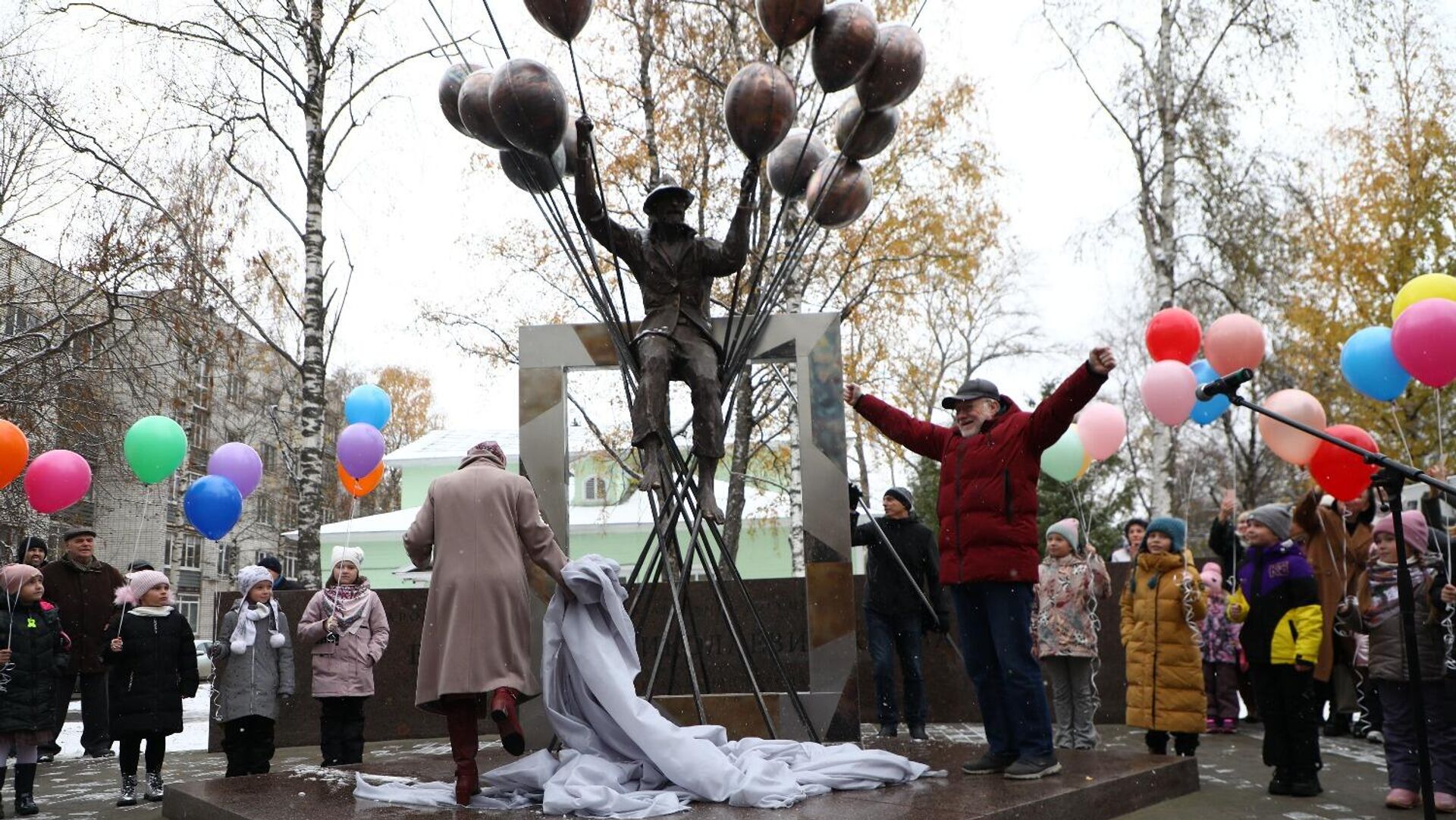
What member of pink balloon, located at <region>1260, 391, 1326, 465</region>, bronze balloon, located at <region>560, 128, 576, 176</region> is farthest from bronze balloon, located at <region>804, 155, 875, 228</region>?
pink balloon, located at <region>1260, 391, 1326, 465</region>

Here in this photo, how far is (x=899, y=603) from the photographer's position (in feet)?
26.6

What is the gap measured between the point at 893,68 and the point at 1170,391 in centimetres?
457

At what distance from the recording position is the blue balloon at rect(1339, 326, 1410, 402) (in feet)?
26.3

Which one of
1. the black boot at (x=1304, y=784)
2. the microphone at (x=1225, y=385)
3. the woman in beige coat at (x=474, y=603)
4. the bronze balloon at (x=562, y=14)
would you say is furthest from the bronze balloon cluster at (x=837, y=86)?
the black boot at (x=1304, y=784)

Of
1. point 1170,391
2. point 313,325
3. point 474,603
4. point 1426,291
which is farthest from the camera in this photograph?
point 313,325

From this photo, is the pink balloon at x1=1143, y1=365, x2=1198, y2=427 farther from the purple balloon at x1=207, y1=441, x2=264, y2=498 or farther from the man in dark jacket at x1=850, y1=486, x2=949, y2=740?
the purple balloon at x1=207, y1=441, x2=264, y2=498

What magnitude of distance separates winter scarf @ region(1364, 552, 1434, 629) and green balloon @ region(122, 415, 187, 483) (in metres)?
9.34

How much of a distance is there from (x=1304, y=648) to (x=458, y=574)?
4366 millimetres

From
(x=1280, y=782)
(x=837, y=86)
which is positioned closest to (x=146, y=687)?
(x=837, y=86)

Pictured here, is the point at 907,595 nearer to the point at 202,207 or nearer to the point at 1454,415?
the point at 202,207

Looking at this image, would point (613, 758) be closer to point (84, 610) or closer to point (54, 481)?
point (84, 610)

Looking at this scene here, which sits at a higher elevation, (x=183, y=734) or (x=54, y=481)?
(x=54, y=481)

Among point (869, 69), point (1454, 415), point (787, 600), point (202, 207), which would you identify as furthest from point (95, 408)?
point (1454, 415)

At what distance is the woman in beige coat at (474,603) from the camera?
4832 mm
